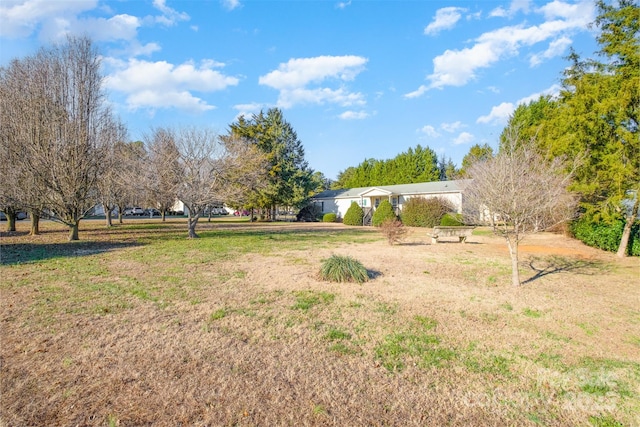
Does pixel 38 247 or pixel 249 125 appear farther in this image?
pixel 249 125

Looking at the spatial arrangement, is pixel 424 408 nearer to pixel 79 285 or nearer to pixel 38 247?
pixel 79 285

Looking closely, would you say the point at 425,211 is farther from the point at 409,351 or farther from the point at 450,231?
the point at 409,351

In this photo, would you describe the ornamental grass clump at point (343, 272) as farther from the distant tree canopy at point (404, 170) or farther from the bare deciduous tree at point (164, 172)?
the distant tree canopy at point (404, 170)

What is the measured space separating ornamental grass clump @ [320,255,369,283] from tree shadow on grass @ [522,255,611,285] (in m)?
3.98

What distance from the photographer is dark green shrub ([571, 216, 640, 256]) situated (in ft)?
38.2

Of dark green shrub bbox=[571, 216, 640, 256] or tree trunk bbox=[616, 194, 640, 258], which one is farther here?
dark green shrub bbox=[571, 216, 640, 256]

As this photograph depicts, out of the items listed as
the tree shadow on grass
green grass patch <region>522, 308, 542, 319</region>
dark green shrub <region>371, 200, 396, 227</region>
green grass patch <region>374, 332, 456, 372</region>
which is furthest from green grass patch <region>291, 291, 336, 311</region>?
dark green shrub <region>371, 200, 396, 227</region>

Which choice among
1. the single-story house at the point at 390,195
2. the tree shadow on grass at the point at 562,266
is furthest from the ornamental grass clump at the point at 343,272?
the single-story house at the point at 390,195

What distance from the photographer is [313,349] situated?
399cm

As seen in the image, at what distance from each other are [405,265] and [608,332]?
493cm

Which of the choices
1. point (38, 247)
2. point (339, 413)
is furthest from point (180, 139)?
point (339, 413)

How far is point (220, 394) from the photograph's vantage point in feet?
9.75

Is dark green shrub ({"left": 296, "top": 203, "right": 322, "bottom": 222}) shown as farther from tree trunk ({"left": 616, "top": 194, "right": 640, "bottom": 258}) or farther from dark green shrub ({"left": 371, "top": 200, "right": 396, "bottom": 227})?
tree trunk ({"left": 616, "top": 194, "right": 640, "bottom": 258})

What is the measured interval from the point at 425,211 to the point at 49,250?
22598 millimetres
